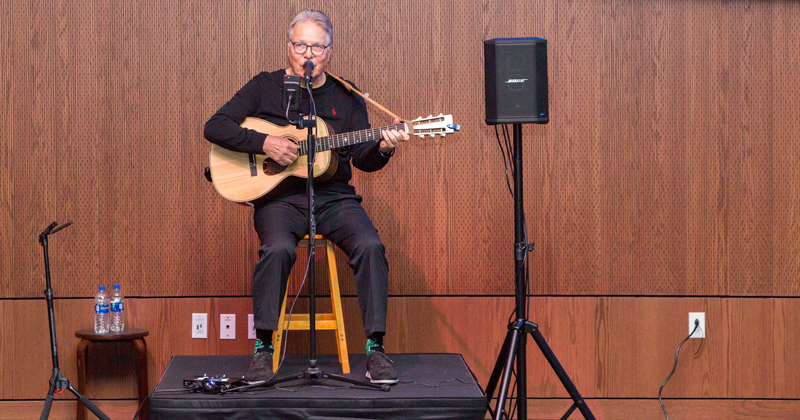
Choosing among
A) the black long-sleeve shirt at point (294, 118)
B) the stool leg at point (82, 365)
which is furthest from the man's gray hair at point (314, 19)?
the stool leg at point (82, 365)

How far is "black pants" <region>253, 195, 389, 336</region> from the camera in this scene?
2.16 meters

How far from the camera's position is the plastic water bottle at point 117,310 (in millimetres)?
2822

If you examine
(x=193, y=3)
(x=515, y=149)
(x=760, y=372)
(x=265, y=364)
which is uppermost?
(x=193, y=3)

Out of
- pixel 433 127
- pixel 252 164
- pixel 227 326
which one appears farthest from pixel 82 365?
pixel 433 127

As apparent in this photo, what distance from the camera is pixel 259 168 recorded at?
237 cm

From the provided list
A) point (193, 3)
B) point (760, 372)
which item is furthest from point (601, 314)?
point (193, 3)

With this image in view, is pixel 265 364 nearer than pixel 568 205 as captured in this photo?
Yes

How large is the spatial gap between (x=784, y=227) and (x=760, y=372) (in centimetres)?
63

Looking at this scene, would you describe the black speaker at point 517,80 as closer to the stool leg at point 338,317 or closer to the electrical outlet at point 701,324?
the stool leg at point 338,317

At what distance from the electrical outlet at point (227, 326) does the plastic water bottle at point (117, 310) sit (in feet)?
1.35

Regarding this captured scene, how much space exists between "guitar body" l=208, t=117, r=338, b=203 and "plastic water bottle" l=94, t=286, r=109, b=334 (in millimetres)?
862

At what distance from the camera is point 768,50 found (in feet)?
9.55

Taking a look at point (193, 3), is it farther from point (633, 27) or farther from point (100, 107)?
point (633, 27)

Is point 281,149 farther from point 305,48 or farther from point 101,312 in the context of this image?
point 101,312
